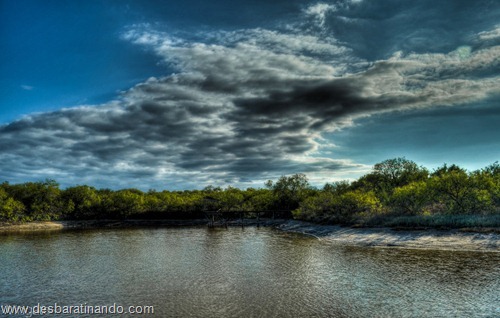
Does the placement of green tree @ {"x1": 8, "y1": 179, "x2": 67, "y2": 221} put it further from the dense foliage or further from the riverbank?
the riverbank

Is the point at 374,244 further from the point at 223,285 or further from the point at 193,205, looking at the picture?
the point at 193,205

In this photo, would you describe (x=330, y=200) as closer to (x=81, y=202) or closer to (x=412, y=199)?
(x=412, y=199)

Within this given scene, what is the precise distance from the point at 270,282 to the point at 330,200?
1895 inches

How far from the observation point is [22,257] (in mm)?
40688

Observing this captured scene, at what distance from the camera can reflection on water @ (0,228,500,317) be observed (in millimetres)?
20484

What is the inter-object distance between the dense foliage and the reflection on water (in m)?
19.4

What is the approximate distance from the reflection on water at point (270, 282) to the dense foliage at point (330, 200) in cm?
1941

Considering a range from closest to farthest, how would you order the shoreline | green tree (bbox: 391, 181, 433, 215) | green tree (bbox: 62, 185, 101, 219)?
1. the shoreline
2. green tree (bbox: 391, 181, 433, 215)
3. green tree (bbox: 62, 185, 101, 219)

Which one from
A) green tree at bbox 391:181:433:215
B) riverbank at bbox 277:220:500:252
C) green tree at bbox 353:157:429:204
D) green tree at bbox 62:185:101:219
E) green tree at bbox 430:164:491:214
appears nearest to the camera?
riverbank at bbox 277:220:500:252

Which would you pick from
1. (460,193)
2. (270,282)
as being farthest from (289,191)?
(270,282)

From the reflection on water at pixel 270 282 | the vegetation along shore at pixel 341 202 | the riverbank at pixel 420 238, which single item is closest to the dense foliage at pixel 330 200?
the vegetation along shore at pixel 341 202

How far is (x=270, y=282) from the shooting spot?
2733 centimetres

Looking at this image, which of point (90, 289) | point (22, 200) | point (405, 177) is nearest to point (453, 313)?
point (90, 289)

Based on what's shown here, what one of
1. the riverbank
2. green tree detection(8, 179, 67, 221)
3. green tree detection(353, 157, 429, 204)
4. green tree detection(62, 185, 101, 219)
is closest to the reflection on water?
the riverbank
